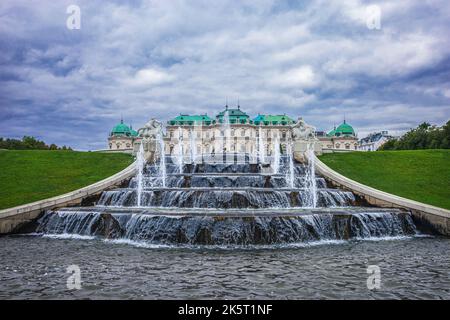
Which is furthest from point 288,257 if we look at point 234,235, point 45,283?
point 45,283

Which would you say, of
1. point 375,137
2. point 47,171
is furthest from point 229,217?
point 375,137

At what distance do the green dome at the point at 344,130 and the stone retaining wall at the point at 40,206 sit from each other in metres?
92.5

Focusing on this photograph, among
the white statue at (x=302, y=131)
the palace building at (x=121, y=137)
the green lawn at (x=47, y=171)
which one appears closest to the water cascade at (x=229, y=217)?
the green lawn at (x=47, y=171)

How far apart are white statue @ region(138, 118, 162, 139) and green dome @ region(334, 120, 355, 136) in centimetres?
8487

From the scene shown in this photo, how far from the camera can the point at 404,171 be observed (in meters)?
25.3

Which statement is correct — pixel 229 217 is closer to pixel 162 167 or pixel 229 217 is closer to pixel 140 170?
pixel 140 170

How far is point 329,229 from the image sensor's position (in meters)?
14.6

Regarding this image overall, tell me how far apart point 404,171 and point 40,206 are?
2144 cm

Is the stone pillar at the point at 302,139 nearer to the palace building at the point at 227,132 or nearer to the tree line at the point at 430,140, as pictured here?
the tree line at the point at 430,140

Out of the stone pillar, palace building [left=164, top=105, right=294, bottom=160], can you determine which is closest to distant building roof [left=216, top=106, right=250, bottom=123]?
palace building [left=164, top=105, right=294, bottom=160]

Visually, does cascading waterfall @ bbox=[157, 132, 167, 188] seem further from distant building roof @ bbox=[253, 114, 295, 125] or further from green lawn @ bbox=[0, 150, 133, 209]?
distant building roof @ bbox=[253, 114, 295, 125]

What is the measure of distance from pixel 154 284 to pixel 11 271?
3.97 meters

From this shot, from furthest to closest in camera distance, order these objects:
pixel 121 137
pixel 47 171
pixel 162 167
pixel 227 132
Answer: pixel 121 137, pixel 227 132, pixel 162 167, pixel 47 171

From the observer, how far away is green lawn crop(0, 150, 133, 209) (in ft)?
65.4
